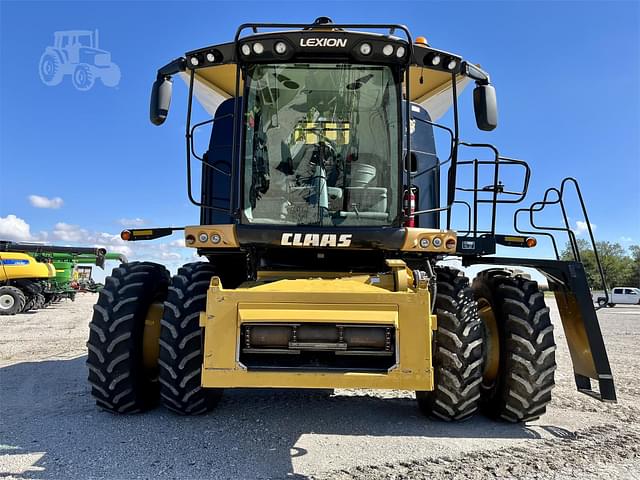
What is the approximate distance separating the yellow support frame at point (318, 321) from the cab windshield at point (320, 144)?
91 cm

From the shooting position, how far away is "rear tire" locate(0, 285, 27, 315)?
56.6 ft

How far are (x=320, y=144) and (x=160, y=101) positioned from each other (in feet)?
4.67

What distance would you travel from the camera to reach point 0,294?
17.3 metres

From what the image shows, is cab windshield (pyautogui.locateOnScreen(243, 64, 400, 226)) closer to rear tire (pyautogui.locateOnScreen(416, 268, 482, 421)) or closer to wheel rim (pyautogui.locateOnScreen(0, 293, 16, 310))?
rear tire (pyautogui.locateOnScreen(416, 268, 482, 421))

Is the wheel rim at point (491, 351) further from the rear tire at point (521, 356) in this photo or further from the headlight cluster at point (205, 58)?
the headlight cluster at point (205, 58)

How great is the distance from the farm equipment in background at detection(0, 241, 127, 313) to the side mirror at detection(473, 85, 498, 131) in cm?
1568

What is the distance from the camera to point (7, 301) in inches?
683

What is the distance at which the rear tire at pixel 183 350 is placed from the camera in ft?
13.5

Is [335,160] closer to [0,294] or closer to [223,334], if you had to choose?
[223,334]

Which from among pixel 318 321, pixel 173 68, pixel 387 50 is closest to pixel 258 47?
pixel 173 68

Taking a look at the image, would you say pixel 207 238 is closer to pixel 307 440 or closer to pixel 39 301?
pixel 307 440

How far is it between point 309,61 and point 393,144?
101 cm

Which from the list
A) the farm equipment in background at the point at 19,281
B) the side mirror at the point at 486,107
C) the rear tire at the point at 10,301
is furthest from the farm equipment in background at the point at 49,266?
the side mirror at the point at 486,107

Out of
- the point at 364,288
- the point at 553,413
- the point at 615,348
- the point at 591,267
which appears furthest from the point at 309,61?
the point at 591,267
